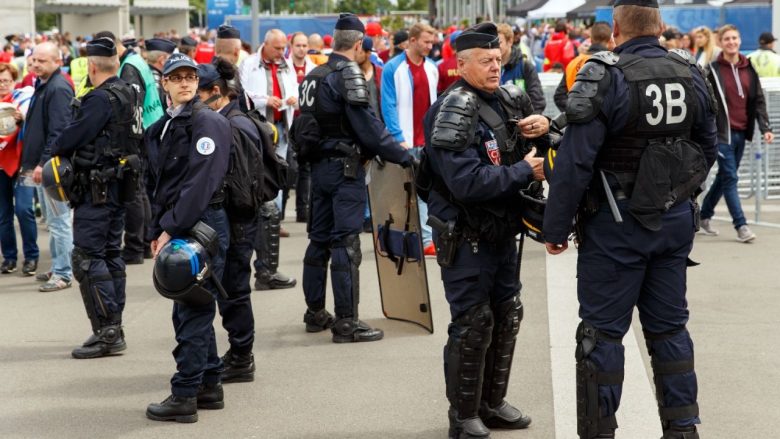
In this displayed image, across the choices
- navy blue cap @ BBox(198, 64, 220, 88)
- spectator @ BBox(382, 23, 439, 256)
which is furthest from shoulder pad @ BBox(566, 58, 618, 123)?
spectator @ BBox(382, 23, 439, 256)

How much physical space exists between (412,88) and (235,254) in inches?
184

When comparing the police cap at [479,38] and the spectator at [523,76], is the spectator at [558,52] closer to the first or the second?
the spectator at [523,76]

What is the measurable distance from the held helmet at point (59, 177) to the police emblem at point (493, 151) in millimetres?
3180

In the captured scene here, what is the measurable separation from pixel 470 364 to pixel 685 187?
1.27 m

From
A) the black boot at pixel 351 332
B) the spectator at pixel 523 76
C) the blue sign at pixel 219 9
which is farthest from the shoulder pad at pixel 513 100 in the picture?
the blue sign at pixel 219 9

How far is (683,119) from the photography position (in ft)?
16.1

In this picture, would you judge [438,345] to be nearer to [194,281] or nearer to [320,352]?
[320,352]

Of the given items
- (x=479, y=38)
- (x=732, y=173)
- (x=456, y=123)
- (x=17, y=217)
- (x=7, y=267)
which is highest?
(x=479, y=38)

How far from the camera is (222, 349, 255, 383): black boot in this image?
682 centimetres

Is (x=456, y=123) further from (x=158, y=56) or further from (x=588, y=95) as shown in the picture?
(x=158, y=56)

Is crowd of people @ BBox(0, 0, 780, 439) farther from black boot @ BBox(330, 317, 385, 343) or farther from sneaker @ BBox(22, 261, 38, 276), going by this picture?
sneaker @ BBox(22, 261, 38, 276)

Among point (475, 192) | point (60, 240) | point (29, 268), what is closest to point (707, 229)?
point (60, 240)

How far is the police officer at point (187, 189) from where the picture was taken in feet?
19.2

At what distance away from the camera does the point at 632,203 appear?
4863 mm
